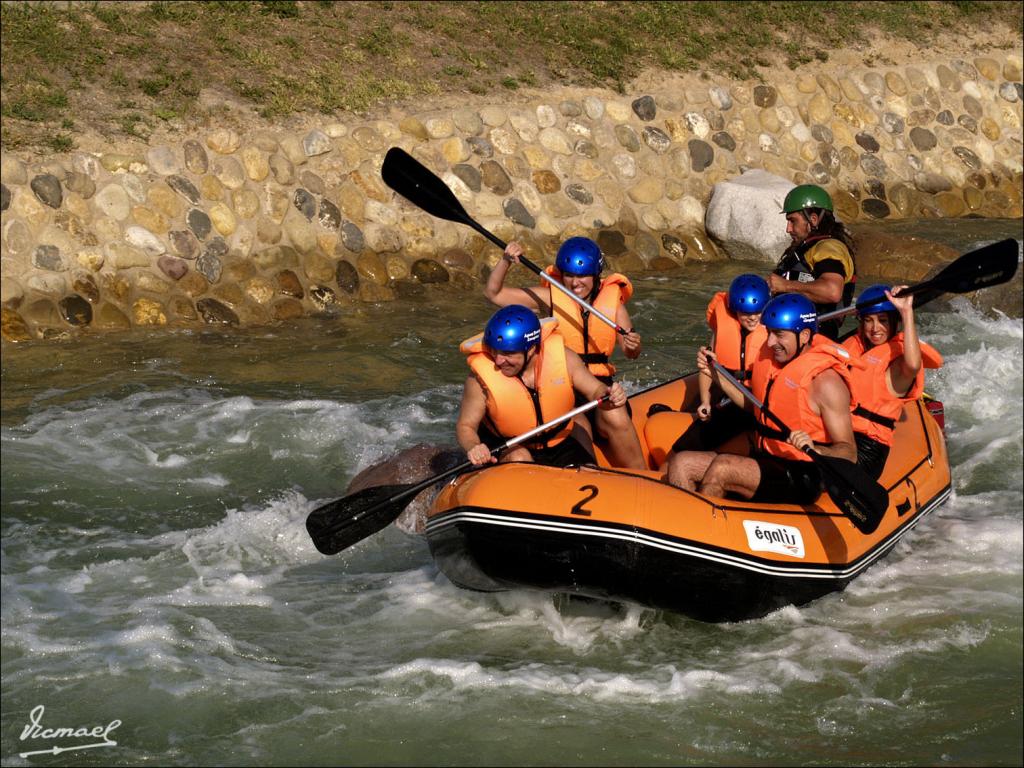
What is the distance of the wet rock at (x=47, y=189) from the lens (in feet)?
32.1

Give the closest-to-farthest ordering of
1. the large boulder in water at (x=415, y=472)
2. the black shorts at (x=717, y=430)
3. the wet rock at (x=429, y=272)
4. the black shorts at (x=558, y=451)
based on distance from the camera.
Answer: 1. the black shorts at (x=558, y=451)
2. the black shorts at (x=717, y=430)
3. the large boulder in water at (x=415, y=472)
4. the wet rock at (x=429, y=272)

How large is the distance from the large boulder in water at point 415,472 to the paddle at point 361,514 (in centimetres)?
109

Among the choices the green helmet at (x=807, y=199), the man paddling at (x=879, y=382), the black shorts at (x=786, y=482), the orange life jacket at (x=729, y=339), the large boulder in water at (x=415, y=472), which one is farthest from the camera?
the large boulder in water at (x=415, y=472)

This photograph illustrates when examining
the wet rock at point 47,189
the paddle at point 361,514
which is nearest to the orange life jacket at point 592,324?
the paddle at point 361,514

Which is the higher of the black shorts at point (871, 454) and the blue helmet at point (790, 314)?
the blue helmet at point (790, 314)

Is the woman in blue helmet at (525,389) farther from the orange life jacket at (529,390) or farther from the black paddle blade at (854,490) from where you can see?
the black paddle blade at (854,490)

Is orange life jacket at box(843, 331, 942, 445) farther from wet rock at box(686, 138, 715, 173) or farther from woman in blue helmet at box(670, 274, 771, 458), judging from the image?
wet rock at box(686, 138, 715, 173)

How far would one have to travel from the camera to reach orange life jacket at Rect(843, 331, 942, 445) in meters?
6.68

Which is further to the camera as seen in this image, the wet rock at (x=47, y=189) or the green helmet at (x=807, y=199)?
the wet rock at (x=47, y=189)

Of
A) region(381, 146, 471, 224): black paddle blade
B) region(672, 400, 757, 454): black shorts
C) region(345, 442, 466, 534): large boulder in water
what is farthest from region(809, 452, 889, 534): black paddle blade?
region(381, 146, 471, 224): black paddle blade

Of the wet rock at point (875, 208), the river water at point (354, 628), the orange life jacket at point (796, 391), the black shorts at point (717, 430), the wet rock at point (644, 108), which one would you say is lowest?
the river water at point (354, 628)

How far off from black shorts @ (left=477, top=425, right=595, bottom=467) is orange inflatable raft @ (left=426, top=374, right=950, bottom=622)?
1.06ft

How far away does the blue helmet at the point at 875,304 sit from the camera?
6.57 m

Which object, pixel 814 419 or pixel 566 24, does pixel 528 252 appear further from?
pixel 814 419
